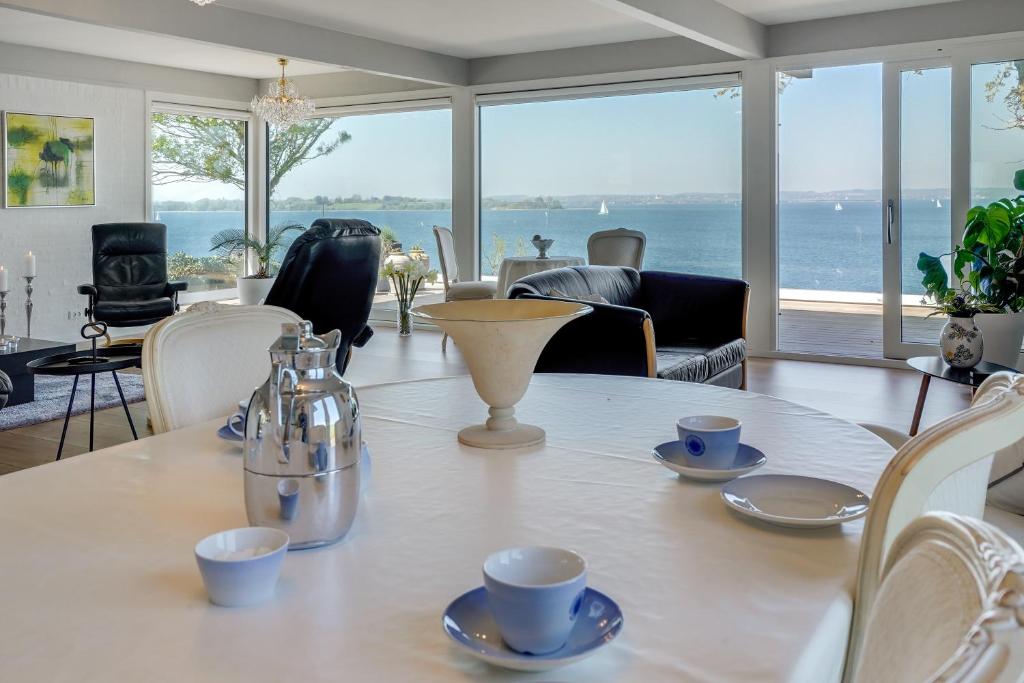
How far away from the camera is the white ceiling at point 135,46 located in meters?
6.89

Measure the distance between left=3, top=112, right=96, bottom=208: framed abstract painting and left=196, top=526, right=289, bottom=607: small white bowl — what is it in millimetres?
8006

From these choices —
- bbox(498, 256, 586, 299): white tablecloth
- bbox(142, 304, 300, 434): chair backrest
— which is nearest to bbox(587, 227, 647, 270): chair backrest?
bbox(498, 256, 586, 299): white tablecloth

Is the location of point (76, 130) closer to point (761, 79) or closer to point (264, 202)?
point (264, 202)

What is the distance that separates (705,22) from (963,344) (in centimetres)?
274

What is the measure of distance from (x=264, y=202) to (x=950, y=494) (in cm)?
995

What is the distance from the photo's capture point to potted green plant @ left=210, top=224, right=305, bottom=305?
9492 millimetres

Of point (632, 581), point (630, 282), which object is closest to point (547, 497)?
point (632, 581)

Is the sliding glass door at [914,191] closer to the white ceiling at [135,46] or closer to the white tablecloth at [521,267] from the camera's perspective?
the white tablecloth at [521,267]

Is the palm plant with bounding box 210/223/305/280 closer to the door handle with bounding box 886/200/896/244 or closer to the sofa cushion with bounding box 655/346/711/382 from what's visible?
the door handle with bounding box 886/200/896/244

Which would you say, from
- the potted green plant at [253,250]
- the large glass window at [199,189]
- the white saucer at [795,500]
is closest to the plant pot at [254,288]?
the potted green plant at [253,250]

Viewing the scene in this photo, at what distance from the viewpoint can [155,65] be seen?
891cm

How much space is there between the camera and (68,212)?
8289 mm

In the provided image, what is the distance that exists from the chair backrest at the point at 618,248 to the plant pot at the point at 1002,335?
2.44 metres

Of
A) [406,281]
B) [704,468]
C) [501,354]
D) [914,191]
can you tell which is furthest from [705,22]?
[704,468]
